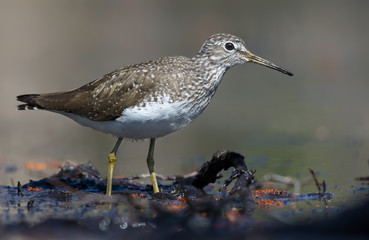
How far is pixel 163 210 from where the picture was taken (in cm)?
541

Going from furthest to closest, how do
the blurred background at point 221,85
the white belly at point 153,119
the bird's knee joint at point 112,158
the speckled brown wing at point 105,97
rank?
1. the blurred background at point 221,85
2. the bird's knee joint at point 112,158
3. the speckled brown wing at point 105,97
4. the white belly at point 153,119

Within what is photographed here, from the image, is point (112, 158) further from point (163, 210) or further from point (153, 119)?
point (163, 210)

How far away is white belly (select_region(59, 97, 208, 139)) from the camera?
26.0 ft

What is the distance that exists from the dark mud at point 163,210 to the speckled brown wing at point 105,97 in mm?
1091

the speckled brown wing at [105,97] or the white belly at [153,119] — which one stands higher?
the speckled brown wing at [105,97]

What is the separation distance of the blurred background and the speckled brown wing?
5.54 ft

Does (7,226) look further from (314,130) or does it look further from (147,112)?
(314,130)

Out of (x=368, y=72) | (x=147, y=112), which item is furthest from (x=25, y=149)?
(x=368, y=72)

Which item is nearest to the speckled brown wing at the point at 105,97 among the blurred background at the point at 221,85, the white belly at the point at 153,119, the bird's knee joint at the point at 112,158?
the white belly at the point at 153,119

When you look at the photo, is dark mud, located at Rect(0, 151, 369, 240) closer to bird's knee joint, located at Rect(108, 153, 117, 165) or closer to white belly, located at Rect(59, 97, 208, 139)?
bird's knee joint, located at Rect(108, 153, 117, 165)

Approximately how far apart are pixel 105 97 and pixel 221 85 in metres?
9.82

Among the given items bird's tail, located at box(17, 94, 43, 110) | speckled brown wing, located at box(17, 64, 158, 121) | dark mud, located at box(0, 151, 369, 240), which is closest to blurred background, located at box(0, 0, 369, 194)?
bird's tail, located at box(17, 94, 43, 110)

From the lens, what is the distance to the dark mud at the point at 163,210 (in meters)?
4.85

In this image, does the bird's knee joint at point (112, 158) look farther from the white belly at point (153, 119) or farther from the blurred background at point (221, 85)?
the blurred background at point (221, 85)
